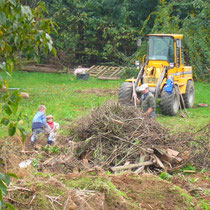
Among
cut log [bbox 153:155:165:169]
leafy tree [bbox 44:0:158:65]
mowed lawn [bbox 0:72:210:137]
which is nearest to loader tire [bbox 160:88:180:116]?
mowed lawn [bbox 0:72:210:137]

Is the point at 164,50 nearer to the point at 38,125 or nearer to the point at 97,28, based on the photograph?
the point at 38,125

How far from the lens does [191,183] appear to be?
748 cm

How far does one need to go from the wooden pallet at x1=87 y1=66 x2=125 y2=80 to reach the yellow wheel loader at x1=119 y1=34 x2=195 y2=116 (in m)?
9.00

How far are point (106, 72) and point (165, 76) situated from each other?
11556 mm

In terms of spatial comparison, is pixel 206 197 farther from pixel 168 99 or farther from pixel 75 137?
pixel 168 99

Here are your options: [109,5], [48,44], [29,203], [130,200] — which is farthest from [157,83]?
[109,5]

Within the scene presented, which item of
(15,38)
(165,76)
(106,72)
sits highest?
(15,38)

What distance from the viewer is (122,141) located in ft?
28.9

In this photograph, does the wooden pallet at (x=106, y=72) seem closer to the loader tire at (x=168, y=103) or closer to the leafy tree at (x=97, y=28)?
the leafy tree at (x=97, y=28)

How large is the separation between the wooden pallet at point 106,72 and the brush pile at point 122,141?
15.1m

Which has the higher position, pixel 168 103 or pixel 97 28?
pixel 97 28

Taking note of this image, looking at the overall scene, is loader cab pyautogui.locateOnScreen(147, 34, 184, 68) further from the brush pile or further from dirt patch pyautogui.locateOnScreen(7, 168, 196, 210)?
dirt patch pyautogui.locateOnScreen(7, 168, 196, 210)

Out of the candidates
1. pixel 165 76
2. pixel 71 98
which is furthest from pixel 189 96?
pixel 71 98

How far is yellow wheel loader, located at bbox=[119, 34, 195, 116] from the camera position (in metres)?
14.0
